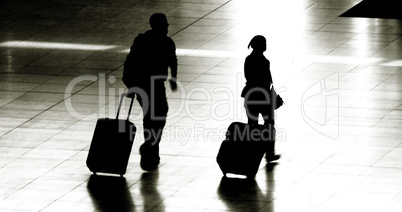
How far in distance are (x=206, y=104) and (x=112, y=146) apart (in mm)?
3097

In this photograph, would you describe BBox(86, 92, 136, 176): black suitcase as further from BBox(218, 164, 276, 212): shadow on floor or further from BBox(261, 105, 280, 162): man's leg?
BBox(261, 105, 280, 162): man's leg

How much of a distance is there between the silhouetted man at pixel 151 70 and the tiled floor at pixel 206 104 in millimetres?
271

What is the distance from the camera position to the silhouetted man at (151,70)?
36.9 feet

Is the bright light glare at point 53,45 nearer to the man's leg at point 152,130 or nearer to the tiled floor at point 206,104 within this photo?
the tiled floor at point 206,104

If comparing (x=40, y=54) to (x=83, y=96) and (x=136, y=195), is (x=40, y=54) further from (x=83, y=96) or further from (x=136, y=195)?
(x=136, y=195)

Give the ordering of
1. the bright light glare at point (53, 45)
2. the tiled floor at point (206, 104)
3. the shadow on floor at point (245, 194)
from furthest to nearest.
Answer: the bright light glare at point (53, 45) < the tiled floor at point (206, 104) < the shadow on floor at point (245, 194)

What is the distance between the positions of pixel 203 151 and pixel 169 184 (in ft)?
4.02

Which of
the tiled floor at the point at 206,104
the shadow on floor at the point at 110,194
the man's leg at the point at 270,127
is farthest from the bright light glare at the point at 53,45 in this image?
the shadow on floor at the point at 110,194

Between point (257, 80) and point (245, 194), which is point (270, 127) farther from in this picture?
point (245, 194)

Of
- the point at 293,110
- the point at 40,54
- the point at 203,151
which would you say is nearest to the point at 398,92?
the point at 293,110

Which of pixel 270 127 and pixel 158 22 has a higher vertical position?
pixel 158 22

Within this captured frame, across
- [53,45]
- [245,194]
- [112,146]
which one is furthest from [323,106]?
[53,45]

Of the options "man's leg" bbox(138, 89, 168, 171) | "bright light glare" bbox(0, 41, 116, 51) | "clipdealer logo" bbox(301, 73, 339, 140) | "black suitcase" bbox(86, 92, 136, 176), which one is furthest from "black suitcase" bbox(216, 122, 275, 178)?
"bright light glare" bbox(0, 41, 116, 51)

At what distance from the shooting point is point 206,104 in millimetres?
13867
